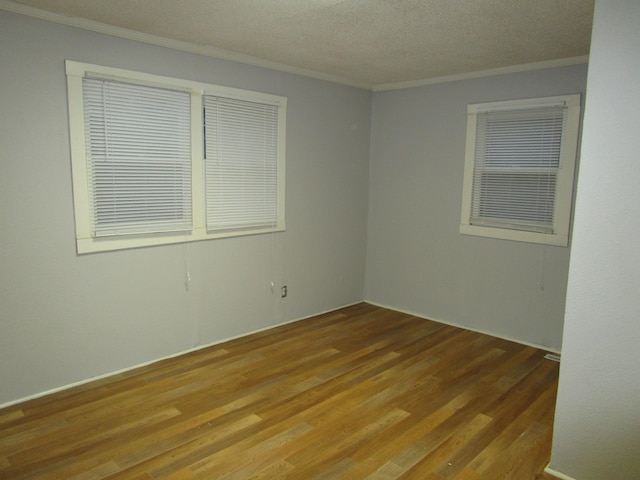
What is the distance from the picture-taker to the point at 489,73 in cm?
405

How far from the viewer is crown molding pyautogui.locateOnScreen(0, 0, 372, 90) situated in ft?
8.89

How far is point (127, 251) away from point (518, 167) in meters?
3.35

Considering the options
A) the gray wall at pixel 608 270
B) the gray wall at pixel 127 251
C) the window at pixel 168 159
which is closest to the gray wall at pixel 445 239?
the gray wall at pixel 127 251

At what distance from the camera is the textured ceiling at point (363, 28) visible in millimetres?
2578

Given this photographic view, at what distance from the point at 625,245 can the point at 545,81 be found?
7.50 ft

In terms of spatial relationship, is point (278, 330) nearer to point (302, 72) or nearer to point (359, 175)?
point (359, 175)

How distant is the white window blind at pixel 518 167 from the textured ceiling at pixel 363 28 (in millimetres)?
473

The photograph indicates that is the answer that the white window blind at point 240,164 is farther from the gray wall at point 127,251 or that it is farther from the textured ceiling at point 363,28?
the textured ceiling at point 363,28

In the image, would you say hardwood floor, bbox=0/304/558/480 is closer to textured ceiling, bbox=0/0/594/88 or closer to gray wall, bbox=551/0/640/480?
gray wall, bbox=551/0/640/480

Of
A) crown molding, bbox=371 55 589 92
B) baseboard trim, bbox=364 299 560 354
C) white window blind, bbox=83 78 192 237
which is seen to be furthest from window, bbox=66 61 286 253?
baseboard trim, bbox=364 299 560 354

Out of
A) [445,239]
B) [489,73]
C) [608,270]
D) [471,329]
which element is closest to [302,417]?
[608,270]

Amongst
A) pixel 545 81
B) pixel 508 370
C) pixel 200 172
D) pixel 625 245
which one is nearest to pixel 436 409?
pixel 508 370

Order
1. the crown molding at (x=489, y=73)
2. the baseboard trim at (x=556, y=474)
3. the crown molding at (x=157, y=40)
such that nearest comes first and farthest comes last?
the baseboard trim at (x=556, y=474) → the crown molding at (x=157, y=40) → the crown molding at (x=489, y=73)

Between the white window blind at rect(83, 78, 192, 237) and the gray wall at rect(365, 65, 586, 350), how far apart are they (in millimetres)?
2294
